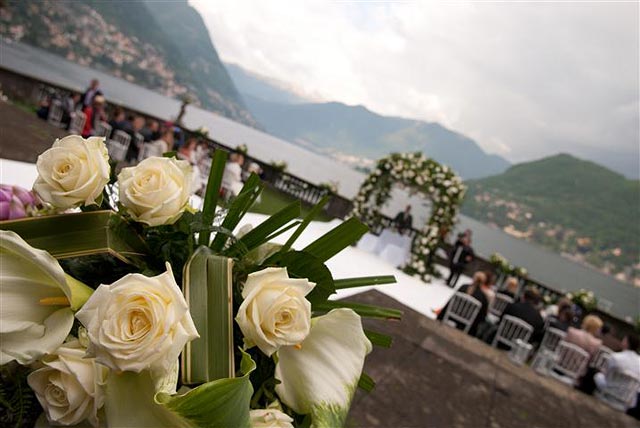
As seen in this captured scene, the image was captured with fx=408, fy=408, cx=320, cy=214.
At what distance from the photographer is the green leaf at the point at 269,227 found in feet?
2.69

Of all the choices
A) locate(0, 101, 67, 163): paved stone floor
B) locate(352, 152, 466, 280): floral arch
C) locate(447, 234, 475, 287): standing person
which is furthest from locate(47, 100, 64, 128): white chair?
locate(447, 234, 475, 287): standing person

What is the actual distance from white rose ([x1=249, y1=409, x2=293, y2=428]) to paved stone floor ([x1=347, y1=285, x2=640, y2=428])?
154cm

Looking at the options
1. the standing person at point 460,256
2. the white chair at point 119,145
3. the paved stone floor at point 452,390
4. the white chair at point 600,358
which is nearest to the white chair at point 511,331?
the white chair at point 600,358

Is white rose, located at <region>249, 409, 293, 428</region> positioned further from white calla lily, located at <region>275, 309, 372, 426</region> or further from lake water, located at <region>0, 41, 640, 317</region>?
lake water, located at <region>0, 41, 640, 317</region>

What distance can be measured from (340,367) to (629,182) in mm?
207371

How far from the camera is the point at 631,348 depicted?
6.29 meters

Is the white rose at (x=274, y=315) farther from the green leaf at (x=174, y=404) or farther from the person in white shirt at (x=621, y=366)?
the person in white shirt at (x=621, y=366)

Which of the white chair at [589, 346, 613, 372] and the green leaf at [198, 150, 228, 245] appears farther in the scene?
the white chair at [589, 346, 613, 372]

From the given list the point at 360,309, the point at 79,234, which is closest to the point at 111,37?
the point at 79,234

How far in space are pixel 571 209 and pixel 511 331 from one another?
172 metres

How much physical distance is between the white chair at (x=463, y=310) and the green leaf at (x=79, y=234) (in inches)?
265

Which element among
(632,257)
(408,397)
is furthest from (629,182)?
(408,397)

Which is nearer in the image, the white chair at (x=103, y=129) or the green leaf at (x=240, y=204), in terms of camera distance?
the green leaf at (x=240, y=204)

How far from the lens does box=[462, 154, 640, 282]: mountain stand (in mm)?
135000
